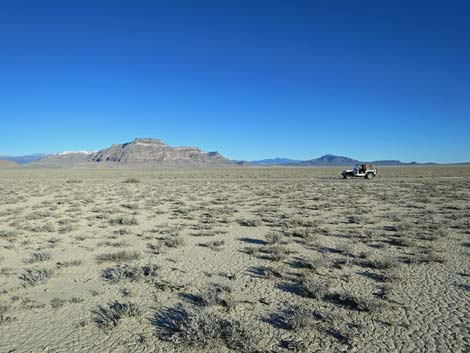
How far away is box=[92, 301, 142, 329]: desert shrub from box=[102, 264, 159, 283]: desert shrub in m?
1.31

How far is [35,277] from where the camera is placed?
23.1ft

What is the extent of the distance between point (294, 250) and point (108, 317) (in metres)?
5.58

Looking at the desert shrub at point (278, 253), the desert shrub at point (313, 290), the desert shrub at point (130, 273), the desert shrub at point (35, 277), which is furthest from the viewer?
the desert shrub at point (278, 253)

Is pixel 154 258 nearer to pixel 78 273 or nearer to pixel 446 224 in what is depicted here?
pixel 78 273

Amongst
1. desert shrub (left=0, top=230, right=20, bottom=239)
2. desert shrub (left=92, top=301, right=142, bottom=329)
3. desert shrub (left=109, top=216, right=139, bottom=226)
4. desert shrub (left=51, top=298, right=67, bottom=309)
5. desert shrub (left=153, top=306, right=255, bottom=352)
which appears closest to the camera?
desert shrub (left=153, top=306, right=255, bottom=352)

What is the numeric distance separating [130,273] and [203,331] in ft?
10.6

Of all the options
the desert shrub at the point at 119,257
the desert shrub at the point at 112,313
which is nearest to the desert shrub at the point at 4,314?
the desert shrub at the point at 112,313

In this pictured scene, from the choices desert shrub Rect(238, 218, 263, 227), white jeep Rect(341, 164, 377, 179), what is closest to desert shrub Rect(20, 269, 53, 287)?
desert shrub Rect(238, 218, 263, 227)

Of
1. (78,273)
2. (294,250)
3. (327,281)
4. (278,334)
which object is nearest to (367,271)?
(327,281)

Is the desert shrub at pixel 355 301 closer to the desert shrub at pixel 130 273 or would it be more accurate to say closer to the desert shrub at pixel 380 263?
the desert shrub at pixel 380 263

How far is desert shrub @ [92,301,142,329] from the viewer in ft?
16.7

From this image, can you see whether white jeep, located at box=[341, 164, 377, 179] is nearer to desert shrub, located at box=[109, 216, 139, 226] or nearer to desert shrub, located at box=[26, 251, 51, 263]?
desert shrub, located at box=[109, 216, 139, 226]

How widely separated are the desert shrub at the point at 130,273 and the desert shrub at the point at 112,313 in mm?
1306

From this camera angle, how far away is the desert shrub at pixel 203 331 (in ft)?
14.7
